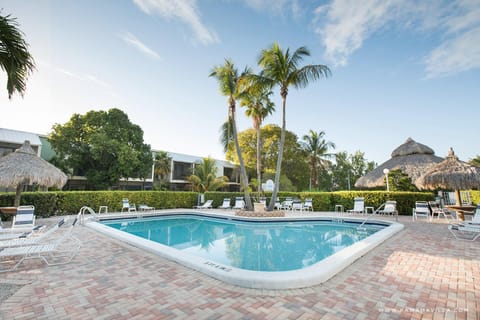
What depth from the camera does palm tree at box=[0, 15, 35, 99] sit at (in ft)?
11.2

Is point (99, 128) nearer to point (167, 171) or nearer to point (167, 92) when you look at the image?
point (167, 171)

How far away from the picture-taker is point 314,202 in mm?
16188

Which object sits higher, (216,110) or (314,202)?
(216,110)

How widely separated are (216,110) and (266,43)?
537cm

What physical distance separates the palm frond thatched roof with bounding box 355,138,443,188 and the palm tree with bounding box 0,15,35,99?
18.9m

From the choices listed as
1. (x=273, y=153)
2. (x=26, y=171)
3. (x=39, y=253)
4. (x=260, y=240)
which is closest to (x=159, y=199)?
(x=26, y=171)

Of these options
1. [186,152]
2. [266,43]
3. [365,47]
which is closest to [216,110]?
[266,43]

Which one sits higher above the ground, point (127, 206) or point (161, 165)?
point (161, 165)

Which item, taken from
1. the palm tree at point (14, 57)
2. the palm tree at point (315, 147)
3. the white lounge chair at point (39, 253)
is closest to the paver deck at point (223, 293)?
the white lounge chair at point (39, 253)

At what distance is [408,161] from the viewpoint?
16.9 metres

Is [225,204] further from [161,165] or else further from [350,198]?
[161,165]

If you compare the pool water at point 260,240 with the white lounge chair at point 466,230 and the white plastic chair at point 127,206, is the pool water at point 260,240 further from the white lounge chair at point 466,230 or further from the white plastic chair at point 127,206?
the white lounge chair at point 466,230

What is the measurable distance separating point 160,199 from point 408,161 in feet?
60.7

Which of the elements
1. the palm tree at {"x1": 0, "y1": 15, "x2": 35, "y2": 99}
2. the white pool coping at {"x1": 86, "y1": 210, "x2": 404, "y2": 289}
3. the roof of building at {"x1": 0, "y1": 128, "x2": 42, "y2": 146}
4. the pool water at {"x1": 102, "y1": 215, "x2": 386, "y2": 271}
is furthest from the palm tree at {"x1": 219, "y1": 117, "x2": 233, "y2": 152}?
the roof of building at {"x1": 0, "y1": 128, "x2": 42, "y2": 146}
